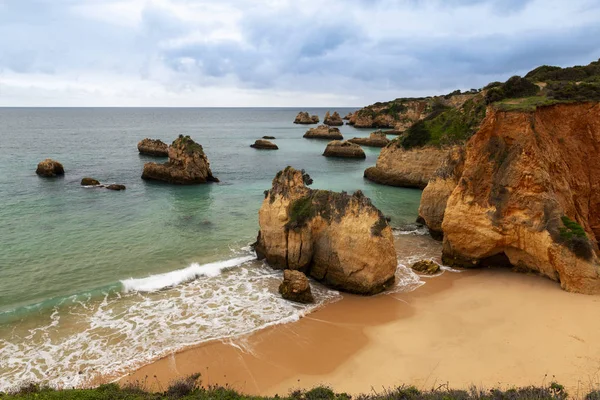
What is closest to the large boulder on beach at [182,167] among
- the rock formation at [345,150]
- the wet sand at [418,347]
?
the rock formation at [345,150]

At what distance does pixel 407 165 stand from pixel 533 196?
81.7ft

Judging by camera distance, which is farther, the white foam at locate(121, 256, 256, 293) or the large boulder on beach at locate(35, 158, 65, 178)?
the large boulder on beach at locate(35, 158, 65, 178)

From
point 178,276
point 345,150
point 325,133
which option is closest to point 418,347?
point 178,276

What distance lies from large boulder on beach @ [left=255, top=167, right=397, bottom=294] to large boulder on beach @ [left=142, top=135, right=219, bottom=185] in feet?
78.0

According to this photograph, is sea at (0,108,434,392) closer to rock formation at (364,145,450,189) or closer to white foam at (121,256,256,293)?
white foam at (121,256,256,293)

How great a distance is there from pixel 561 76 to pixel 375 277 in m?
19.2

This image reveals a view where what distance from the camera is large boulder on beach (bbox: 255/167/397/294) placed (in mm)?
17172

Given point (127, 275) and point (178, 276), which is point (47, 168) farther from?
point (178, 276)

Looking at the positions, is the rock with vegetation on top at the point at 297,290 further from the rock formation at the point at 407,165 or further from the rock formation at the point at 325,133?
the rock formation at the point at 325,133

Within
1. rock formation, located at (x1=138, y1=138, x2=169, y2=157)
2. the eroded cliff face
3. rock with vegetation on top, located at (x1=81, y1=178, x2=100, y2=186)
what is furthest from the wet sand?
rock formation, located at (x1=138, y1=138, x2=169, y2=157)

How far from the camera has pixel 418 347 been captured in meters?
13.2

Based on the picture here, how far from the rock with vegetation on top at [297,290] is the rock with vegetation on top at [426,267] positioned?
20.1ft

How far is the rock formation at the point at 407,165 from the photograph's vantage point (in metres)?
40.3

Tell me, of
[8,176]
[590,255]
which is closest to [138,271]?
[590,255]
